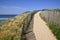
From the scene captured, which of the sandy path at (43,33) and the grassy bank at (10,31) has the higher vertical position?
the sandy path at (43,33)

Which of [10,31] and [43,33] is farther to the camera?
[10,31]

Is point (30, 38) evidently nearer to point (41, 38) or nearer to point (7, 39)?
point (41, 38)

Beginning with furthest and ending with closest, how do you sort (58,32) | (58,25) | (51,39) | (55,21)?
1. (55,21)
2. (58,25)
3. (58,32)
4. (51,39)

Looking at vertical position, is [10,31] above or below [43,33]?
below

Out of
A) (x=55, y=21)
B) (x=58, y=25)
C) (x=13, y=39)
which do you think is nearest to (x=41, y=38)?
(x=13, y=39)

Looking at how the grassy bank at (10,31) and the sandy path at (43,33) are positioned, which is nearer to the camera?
the sandy path at (43,33)

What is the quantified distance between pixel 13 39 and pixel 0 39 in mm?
2542

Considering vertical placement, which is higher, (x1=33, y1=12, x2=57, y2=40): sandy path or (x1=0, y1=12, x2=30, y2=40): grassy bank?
(x1=33, y1=12, x2=57, y2=40): sandy path

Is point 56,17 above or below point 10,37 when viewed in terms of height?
above

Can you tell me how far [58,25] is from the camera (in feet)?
61.0

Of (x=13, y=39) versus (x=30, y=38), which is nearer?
(x=30, y=38)

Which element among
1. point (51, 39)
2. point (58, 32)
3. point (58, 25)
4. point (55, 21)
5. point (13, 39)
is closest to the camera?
point (51, 39)

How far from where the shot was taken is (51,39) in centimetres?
1320

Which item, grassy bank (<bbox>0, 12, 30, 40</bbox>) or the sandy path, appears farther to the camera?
grassy bank (<bbox>0, 12, 30, 40</bbox>)
